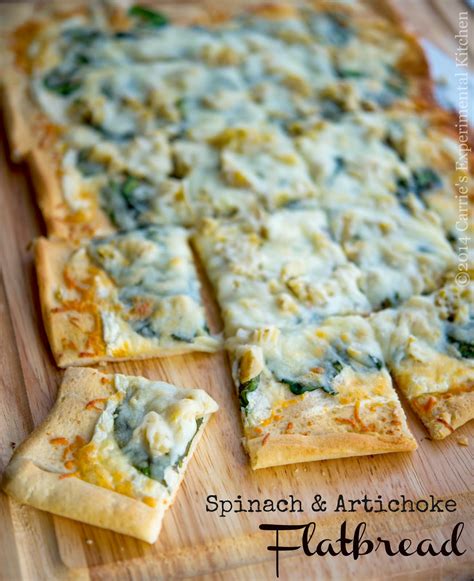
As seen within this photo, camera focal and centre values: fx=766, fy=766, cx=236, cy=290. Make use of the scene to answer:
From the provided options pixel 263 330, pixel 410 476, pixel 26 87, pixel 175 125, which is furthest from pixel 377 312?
pixel 26 87

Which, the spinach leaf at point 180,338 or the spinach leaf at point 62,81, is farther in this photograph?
the spinach leaf at point 62,81

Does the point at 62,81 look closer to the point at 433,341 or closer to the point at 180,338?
the point at 180,338

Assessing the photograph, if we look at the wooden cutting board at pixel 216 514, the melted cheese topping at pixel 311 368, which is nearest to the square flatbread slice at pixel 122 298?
the wooden cutting board at pixel 216 514

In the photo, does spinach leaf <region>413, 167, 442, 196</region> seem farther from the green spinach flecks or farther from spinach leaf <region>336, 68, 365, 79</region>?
the green spinach flecks

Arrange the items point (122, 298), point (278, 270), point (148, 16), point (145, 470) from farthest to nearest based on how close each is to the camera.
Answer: point (148, 16)
point (278, 270)
point (122, 298)
point (145, 470)

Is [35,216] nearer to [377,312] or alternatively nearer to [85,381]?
[85,381]

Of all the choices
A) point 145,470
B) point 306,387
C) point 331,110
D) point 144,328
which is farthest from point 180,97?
point 145,470

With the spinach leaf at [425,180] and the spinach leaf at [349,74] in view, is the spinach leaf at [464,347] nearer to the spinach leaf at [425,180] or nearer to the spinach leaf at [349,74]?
the spinach leaf at [425,180]
